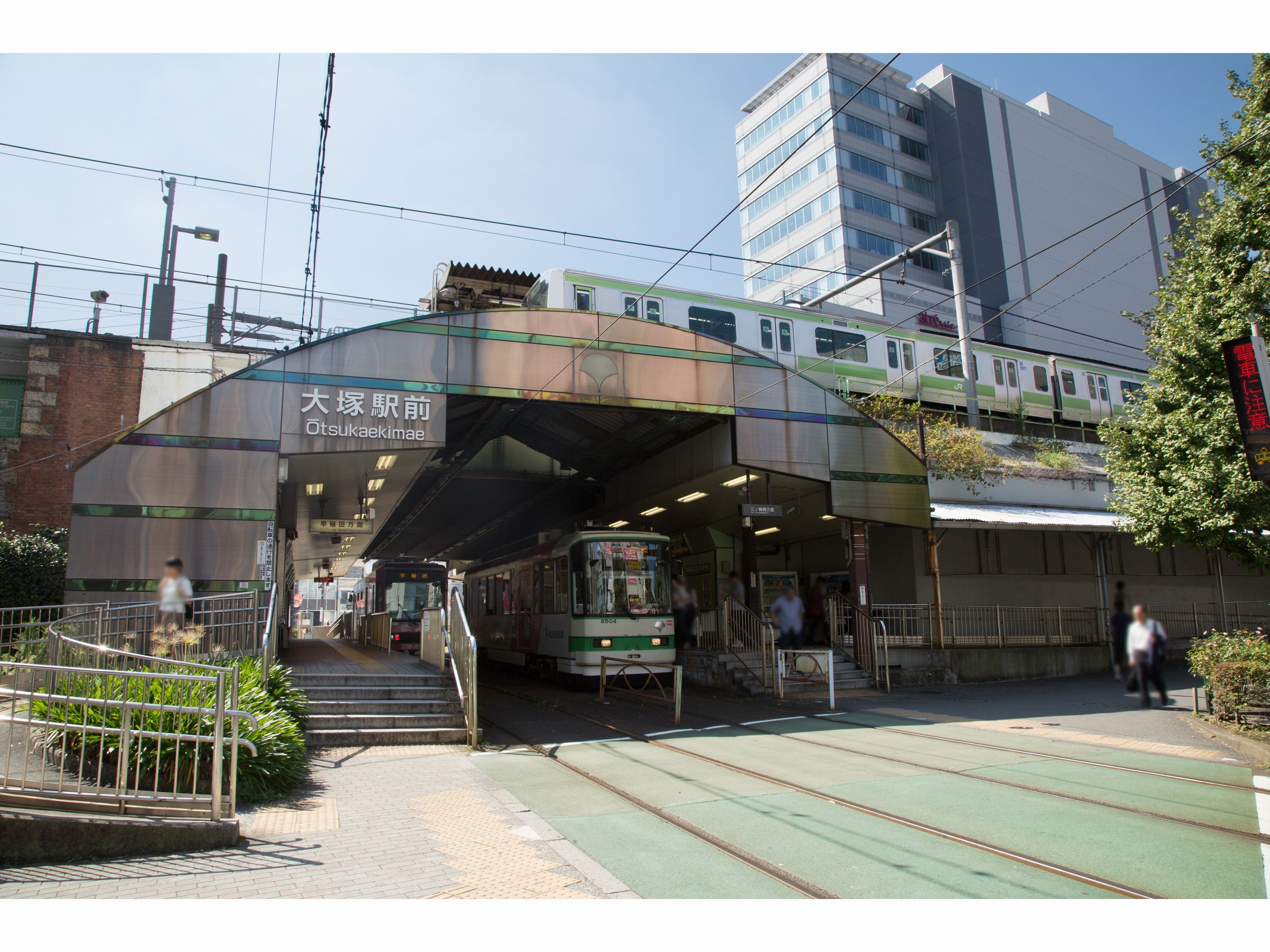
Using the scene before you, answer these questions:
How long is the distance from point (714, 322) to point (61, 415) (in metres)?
19.4

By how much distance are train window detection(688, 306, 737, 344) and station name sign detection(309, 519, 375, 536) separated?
12572 millimetres

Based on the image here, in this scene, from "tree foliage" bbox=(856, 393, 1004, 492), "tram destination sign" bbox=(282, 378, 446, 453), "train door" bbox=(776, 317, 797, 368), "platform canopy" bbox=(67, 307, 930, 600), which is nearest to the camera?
"platform canopy" bbox=(67, 307, 930, 600)

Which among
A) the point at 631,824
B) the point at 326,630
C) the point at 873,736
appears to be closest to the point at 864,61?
the point at 326,630

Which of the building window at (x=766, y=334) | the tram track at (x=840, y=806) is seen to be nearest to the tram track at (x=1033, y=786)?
the tram track at (x=840, y=806)

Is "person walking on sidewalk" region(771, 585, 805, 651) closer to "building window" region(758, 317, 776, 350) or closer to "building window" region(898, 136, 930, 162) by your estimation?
"building window" region(758, 317, 776, 350)

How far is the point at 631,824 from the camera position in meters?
7.59

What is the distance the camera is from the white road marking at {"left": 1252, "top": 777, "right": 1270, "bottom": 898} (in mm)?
5875

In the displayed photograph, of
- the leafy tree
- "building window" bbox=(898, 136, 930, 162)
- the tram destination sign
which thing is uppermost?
"building window" bbox=(898, 136, 930, 162)

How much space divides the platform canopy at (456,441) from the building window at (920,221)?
48124mm

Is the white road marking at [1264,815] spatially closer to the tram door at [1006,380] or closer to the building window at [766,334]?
the building window at [766,334]

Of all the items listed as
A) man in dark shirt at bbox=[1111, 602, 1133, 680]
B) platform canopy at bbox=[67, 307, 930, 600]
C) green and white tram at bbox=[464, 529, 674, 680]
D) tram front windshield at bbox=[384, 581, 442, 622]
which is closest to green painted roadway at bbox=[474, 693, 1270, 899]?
man in dark shirt at bbox=[1111, 602, 1133, 680]

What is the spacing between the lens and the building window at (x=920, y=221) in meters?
65.4

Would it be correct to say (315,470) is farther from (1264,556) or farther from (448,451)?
(1264,556)

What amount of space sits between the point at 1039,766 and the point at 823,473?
36.4 ft
